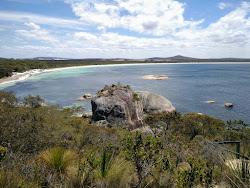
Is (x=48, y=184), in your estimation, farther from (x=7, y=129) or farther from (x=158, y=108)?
(x=158, y=108)

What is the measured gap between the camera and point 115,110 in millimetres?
23688

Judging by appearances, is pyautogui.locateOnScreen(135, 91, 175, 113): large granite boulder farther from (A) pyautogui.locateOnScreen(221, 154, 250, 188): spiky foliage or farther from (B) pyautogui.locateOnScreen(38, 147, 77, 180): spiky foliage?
(B) pyautogui.locateOnScreen(38, 147, 77, 180): spiky foliage

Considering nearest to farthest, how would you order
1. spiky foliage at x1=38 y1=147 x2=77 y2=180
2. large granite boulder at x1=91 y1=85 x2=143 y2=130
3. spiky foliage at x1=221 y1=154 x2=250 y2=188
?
1. spiky foliage at x1=221 y1=154 x2=250 y2=188
2. spiky foliage at x1=38 y1=147 x2=77 y2=180
3. large granite boulder at x1=91 y1=85 x2=143 y2=130

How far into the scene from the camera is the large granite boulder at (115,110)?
77.5ft

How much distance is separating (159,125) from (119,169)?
19.5m

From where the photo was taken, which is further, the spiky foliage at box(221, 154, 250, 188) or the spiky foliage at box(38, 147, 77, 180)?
the spiky foliage at box(38, 147, 77, 180)

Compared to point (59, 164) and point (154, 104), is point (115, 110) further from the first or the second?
point (59, 164)

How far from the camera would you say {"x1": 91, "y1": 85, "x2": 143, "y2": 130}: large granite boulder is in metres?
23.6

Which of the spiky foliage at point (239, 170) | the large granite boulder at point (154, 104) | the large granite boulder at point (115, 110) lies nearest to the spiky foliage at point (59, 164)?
the spiky foliage at point (239, 170)

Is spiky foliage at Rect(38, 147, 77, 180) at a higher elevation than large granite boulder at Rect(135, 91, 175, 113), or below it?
higher

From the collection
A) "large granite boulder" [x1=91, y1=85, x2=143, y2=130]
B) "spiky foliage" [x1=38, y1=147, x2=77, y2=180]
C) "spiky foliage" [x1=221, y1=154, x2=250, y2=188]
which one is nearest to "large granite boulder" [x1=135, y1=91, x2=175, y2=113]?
"large granite boulder" [x1=91, y1=85, x2=143, y2=130]

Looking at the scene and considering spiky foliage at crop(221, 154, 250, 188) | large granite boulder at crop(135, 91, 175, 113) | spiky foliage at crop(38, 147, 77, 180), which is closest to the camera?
spiky foliage at crop(221, 154, 250, 188)

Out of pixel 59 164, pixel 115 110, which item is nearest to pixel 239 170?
pixel 59 164

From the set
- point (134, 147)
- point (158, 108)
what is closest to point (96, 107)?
point (158, 108)
